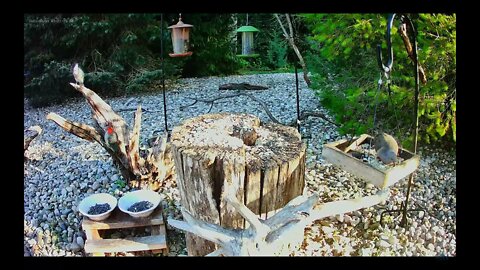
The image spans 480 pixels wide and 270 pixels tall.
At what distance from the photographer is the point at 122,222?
183cm

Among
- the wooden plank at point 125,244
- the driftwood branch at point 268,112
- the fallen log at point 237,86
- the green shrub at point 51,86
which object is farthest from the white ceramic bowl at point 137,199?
the fallen log at point 237,86

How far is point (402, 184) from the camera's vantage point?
7.22ft

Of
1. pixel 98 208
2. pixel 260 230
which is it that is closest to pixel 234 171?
pixel 260 230

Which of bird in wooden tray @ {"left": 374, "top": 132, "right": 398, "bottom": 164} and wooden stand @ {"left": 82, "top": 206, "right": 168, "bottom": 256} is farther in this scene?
wooden stand @ {"left": 82, "top": 206, "right": 168, "bottom": 256}

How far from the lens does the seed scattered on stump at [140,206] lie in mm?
1880

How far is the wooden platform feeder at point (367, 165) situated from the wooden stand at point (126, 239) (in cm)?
79

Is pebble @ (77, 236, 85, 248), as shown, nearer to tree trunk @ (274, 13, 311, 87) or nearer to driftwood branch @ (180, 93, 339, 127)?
driftwood branch @ (180, 93, 339, 127)

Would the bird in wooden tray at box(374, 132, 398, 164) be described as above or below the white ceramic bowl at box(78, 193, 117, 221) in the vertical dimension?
above

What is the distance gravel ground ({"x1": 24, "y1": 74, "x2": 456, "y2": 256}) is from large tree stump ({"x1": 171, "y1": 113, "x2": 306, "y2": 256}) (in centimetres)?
34

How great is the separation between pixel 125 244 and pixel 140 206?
7.9 inches

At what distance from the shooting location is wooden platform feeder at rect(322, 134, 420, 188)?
1.35 m

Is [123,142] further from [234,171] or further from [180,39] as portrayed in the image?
[234,171]

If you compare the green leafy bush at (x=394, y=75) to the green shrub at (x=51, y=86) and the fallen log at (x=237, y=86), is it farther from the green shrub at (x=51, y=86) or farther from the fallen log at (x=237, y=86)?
the green shrub at (x=51, y=86)

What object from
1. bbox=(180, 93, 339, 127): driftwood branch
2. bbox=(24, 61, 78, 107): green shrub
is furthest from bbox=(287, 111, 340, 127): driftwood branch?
bbox=(24, 61, 78, 107): green shrub
